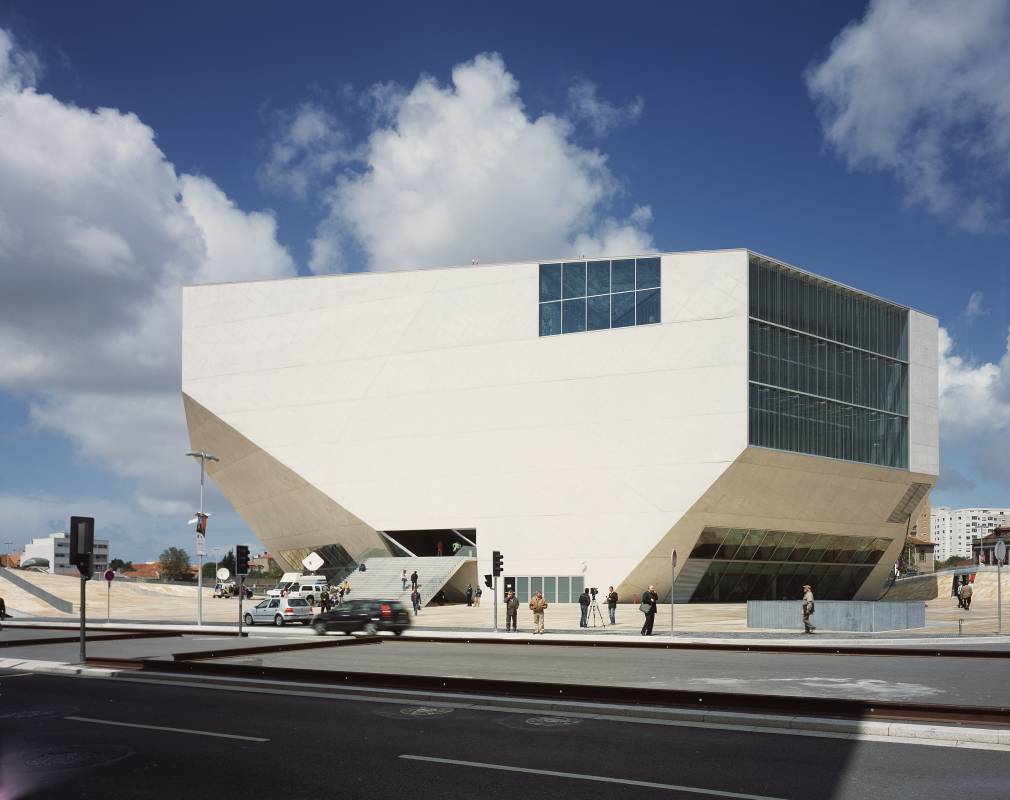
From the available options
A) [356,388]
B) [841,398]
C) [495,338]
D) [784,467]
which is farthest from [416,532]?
[841,398]

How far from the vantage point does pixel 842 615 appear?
111ft

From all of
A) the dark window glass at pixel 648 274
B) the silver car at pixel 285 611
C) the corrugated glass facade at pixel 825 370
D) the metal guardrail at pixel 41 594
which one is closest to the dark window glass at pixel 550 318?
the dark window glass at pixel 648 274

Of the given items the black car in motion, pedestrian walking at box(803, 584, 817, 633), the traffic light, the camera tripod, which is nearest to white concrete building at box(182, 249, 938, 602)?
the camera tripod

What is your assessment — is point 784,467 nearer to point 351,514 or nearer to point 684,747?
point 351,514

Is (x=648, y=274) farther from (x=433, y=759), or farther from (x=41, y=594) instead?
(x=433, y=759)

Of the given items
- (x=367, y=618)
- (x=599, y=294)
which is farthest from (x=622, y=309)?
(x=367, y=618)

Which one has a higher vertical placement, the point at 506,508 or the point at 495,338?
the point at 495,338

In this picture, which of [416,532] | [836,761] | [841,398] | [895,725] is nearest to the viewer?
Answer: [836,761]

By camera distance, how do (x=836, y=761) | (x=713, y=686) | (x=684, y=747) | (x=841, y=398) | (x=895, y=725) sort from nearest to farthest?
(x=836, y=761) < (x=684, y=747) < (x=895, y=725) < (x=713, y=686) < (x=841, y=398)

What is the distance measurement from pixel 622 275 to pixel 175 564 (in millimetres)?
140581

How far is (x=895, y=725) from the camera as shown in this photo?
37.5 ft

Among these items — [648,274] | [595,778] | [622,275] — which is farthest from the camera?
[622,275]

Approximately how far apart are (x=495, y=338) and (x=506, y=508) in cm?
994

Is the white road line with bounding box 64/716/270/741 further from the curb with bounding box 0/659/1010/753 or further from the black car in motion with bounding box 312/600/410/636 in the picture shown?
the black car in motion with bounding box 312/600/410/636
